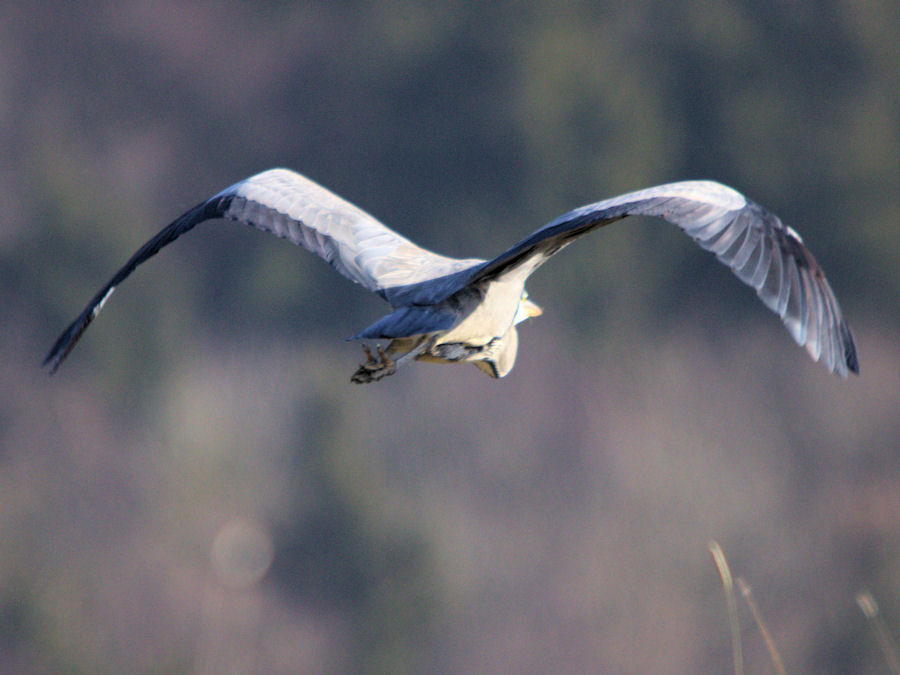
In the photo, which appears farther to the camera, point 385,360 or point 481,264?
point 481,264

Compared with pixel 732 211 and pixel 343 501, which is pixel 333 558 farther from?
pixel 732 211

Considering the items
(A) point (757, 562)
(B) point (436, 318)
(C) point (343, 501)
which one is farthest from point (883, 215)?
(B) point (436, 318)

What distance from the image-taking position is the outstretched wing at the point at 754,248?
225 cm

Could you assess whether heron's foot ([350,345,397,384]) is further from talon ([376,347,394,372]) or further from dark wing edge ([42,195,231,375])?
dark wing edge ([42,195,231,375])

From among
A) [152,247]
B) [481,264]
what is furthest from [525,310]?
[152,247]

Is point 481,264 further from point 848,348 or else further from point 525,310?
point 848,348

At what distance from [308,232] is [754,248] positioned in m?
1.43

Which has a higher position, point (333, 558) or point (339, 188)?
point (339, 188)

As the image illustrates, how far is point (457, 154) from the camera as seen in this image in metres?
12.3

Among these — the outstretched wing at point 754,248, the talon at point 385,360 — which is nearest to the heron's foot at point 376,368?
the talon at point 385,360

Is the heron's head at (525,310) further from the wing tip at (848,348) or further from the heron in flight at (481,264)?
the wing tip at (848,348)

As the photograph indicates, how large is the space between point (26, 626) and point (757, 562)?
24.7ft

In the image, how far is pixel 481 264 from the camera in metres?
2.66

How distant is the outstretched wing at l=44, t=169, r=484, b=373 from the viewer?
3041 mm
